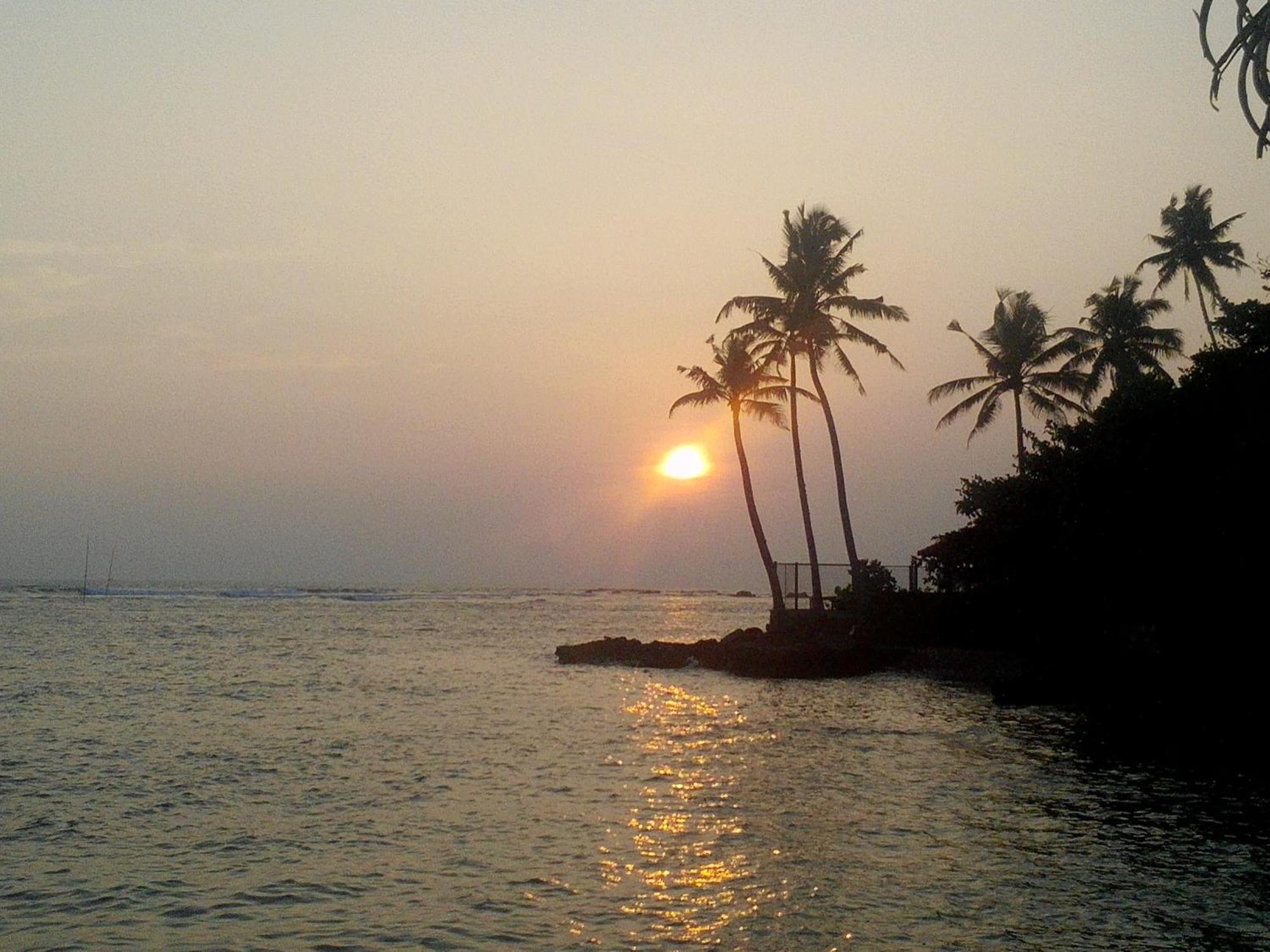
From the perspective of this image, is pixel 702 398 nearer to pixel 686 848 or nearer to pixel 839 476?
pixel 839 476

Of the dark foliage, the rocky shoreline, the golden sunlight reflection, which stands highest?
the dark foliage

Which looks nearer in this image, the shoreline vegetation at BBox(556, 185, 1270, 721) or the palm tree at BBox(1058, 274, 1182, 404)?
the shoreline vegetation at BBox(556, 185, 1270, 721)

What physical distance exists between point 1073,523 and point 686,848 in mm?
18901

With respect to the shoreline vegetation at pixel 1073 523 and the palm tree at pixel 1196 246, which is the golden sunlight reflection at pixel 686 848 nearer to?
the shoreline vegetation at pixel 1073 523

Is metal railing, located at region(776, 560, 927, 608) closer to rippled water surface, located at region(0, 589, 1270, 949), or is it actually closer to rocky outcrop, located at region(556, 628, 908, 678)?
rocky outcrop, located at region(556, 628, 908, 678)

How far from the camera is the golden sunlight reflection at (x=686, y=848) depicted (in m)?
9.77

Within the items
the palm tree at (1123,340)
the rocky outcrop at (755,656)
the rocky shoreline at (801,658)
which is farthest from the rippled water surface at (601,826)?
the palm tree at (1123,340)

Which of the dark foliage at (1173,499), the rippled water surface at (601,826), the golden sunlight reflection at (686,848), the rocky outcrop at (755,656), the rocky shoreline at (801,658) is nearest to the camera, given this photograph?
the rippled water surface at (601,826)

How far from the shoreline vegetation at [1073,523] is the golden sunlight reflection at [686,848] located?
10.2m

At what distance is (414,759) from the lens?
1884 centimetres

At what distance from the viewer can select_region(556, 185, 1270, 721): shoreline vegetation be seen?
918 inches

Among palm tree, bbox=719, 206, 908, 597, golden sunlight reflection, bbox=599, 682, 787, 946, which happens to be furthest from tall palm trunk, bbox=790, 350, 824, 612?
golden sunlight reflection, bbox=599, 682, 787, 946

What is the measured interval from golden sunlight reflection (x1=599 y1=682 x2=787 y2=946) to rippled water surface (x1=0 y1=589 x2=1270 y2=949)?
5 cm

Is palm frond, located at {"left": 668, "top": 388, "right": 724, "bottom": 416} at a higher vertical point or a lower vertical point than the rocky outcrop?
higher
